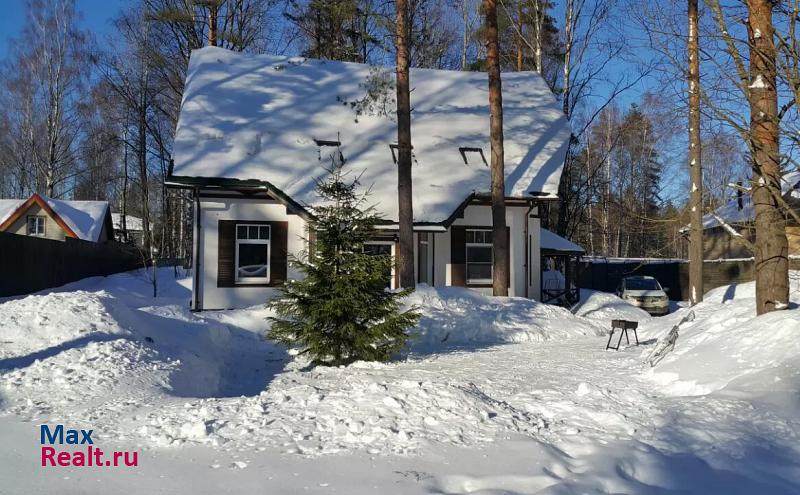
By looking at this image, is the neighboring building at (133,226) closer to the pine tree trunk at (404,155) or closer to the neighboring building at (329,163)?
the neighboring building at (329,163)

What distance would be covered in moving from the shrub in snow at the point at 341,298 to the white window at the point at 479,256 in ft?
30.1

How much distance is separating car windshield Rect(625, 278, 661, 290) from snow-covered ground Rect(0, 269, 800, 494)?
1401cm

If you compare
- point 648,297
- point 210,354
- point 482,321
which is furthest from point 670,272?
point 210,354

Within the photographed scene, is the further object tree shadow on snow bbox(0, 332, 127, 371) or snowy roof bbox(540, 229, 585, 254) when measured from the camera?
snowy roof bbox(540, 229, 585, 254)

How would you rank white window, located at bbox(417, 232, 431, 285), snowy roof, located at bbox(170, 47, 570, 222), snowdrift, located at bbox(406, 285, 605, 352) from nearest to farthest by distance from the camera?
snowdrift, located at bbox(406, 285, 605, 352) → snowy roof, located at bbox(170, 47, 570, 222) → white window, located at bbox(417, 232, 431, 285)

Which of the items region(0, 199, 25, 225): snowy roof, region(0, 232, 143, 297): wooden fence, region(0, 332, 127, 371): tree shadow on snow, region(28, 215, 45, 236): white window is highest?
region(0, 199, 25, 225): snowy roof

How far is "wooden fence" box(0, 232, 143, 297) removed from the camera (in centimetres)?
1825

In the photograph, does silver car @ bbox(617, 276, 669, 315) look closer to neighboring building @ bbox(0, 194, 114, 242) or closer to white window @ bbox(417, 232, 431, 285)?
white window @ bbox(417, 232, 431, 285)

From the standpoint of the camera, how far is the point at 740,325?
884cm

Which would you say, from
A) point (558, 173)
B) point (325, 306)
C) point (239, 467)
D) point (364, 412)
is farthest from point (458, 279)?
point (239, 467)

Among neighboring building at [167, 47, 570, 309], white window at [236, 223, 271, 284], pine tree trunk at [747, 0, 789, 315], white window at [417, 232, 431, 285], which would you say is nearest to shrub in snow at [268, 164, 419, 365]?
neighboring building at [167, 47, 570, 309]

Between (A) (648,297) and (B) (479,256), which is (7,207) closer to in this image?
(B) (479,256)

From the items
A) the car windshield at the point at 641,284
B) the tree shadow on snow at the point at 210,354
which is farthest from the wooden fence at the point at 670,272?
the tree shadow on snow at the point at 210,354

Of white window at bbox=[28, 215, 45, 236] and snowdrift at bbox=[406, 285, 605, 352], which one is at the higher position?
white window at bbox=[28, 215, 45, 236]
